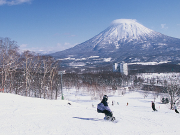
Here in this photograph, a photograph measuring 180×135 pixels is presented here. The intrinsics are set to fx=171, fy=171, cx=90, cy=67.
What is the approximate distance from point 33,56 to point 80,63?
525 ft

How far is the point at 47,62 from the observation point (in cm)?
1861

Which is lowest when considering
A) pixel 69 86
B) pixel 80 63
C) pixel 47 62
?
pixel 69 86

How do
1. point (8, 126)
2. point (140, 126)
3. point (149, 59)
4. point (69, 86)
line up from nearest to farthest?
1. point (8, 126)
2. point (140, 126)
3. point (69, 86)
4. point (149, 59)

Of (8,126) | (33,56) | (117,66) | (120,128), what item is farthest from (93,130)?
(117,66)

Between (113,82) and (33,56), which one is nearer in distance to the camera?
(33,56)

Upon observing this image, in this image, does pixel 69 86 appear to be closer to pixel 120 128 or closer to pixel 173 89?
pixel 173 89

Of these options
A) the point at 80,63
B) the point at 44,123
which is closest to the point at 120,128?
the point at 44,123

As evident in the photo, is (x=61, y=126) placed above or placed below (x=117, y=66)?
below

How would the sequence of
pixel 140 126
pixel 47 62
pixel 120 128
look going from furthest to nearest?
pixel 47 62
pixel 140 126
pixel 120 128

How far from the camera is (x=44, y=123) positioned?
5293 millimetres

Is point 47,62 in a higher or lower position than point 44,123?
higher

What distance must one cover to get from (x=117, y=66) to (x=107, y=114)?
11051cm

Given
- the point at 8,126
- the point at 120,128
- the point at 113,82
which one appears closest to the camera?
the point at 8,126

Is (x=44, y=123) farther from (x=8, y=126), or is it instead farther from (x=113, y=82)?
(x=113, y=82)
